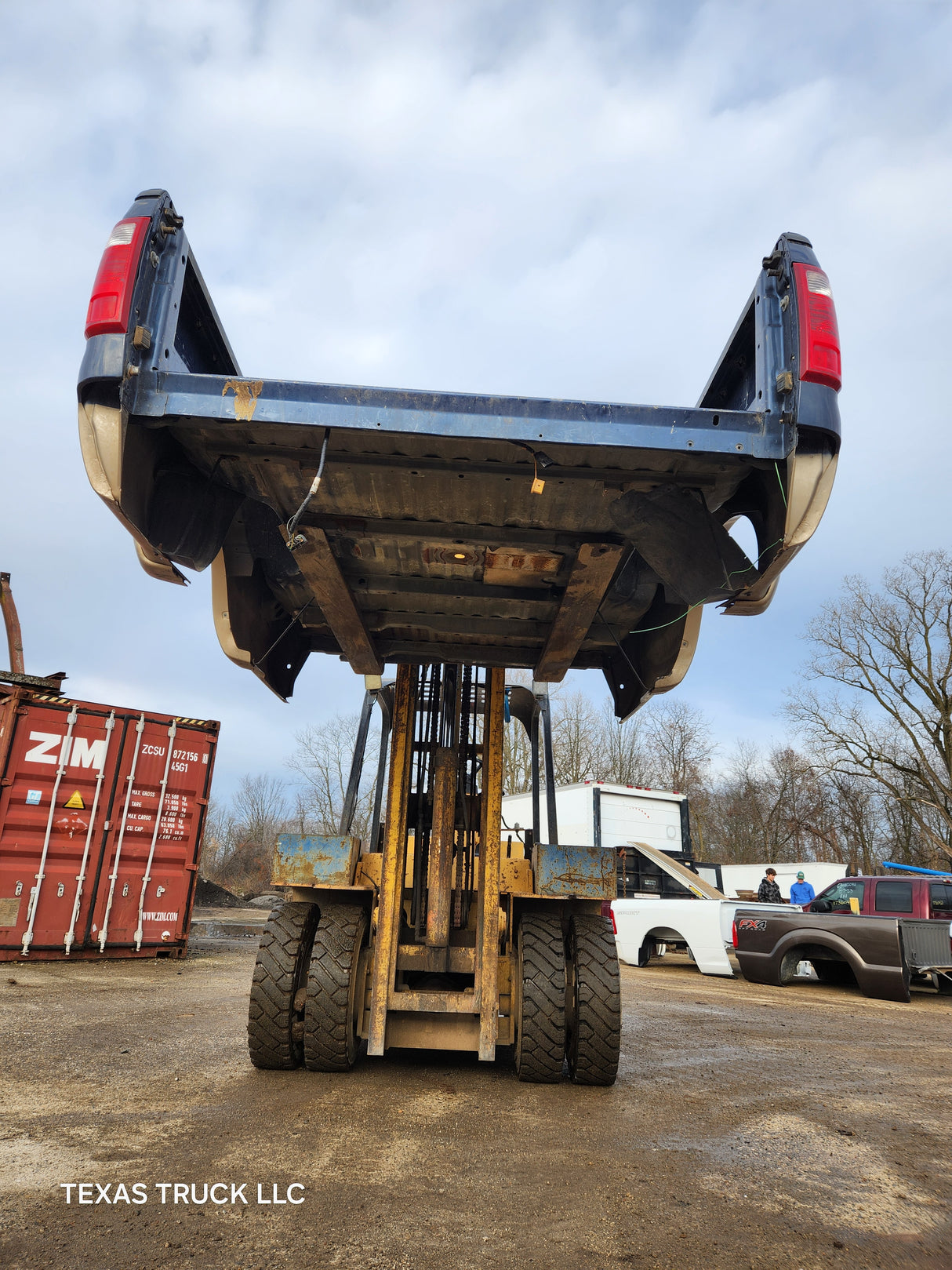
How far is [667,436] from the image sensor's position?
2775 mm

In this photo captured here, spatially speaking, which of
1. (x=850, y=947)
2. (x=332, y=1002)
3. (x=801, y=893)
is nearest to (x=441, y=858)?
(x=332, y=1002)

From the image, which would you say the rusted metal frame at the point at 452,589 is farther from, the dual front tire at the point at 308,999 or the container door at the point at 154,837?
the container door at the point at 154,837

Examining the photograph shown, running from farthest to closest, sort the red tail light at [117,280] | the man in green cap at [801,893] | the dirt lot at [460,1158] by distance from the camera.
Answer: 1. the man in green cap at [801,893]
2. the red tail light at [117,280]
3. the dirt lot at [460,1158]

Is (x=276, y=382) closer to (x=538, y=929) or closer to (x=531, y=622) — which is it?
(x=531, y=622)

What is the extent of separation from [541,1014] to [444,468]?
318cm

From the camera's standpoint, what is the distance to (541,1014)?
14.7 feet

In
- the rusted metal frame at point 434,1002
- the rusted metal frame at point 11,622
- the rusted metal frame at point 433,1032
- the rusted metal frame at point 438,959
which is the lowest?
the rusted metal frame at point 433,1032

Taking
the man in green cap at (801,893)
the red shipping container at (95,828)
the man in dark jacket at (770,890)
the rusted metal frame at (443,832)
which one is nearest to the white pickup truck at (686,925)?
the man in dark jacket at (770,890)

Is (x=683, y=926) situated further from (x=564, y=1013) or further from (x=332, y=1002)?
(x=332, y=1002)

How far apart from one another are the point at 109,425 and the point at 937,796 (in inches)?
1232

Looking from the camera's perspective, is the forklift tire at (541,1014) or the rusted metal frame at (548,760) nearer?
the forklift tire at (541,1014)

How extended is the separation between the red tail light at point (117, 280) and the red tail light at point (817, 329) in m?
2.31

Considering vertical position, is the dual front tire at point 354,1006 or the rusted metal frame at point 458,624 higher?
the rusted metal frame at point 458,624

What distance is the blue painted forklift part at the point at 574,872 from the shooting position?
183 inches
